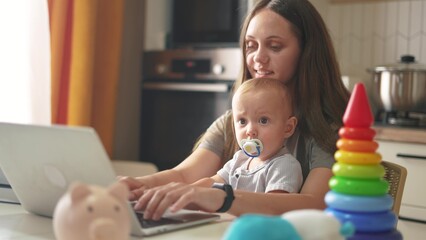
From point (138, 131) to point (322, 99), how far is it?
2.14 meters

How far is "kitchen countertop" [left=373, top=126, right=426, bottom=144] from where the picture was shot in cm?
249

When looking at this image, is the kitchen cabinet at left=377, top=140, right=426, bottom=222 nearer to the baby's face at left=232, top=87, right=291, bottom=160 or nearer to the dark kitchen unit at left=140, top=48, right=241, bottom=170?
the dark kitchen unit at left=140, top=48, right=241, bottom=170

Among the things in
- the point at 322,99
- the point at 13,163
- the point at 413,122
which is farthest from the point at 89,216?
the point at 413,122

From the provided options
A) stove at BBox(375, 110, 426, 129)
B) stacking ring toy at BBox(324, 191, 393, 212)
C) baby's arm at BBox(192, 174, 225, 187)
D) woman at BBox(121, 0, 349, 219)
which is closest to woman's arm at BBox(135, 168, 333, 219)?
woman at BBox(121, 0, 349, 219)

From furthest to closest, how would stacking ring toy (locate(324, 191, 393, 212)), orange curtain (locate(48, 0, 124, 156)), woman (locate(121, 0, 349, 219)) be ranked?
1. orange curtain (locate(48, 0, 124, 156))
2. woman (locate(121, 0, 349, 219))
3. stacking ring toy (locate(324, 191, 393, 212))

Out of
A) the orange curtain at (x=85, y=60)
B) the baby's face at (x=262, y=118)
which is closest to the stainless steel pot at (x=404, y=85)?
the orange curtain at (x=85, y=60)

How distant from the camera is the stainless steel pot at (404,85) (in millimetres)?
Result: 2744

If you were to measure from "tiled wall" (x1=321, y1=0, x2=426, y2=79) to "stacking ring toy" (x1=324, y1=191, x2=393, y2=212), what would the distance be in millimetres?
2364

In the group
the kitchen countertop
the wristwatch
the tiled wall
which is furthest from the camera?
the tiled wall

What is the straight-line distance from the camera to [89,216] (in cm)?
78

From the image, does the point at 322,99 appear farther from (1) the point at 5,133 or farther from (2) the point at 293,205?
(1) the point at 5,133

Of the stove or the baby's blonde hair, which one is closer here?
the baby's blonde hair

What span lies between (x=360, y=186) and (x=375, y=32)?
2.50 metres

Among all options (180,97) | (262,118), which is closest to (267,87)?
(262,118)
